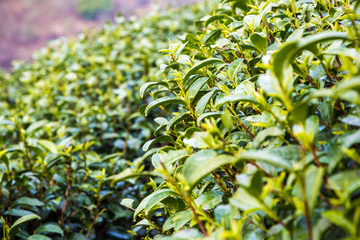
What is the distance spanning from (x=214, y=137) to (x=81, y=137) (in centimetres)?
172

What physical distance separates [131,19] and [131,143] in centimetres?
205

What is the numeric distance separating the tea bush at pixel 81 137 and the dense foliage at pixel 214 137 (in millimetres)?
14

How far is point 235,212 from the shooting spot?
0.74 m

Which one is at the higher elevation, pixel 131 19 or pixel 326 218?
pixel 131 19

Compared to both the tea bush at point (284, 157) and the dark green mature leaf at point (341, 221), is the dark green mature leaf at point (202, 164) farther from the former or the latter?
the dark green mature leaf at point (341, 221)

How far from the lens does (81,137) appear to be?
2.24 meters

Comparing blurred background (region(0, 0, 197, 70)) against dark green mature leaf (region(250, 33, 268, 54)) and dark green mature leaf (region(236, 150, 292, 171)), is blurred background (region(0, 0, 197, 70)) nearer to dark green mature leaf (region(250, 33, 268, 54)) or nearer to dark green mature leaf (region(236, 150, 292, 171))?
dark green mature leaf (region(250, 33, 268, 54))

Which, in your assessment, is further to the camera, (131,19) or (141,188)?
(131,19)

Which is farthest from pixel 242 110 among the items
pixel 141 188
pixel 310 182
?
pixel 141 188

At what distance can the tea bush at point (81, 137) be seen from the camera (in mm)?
1607

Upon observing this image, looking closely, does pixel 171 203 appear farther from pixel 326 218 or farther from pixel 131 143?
pixel 131 143

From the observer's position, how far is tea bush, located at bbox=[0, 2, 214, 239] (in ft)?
5.27

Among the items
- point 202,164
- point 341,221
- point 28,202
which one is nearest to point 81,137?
point 28,202

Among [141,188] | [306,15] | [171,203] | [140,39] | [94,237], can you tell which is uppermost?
[140,39]
